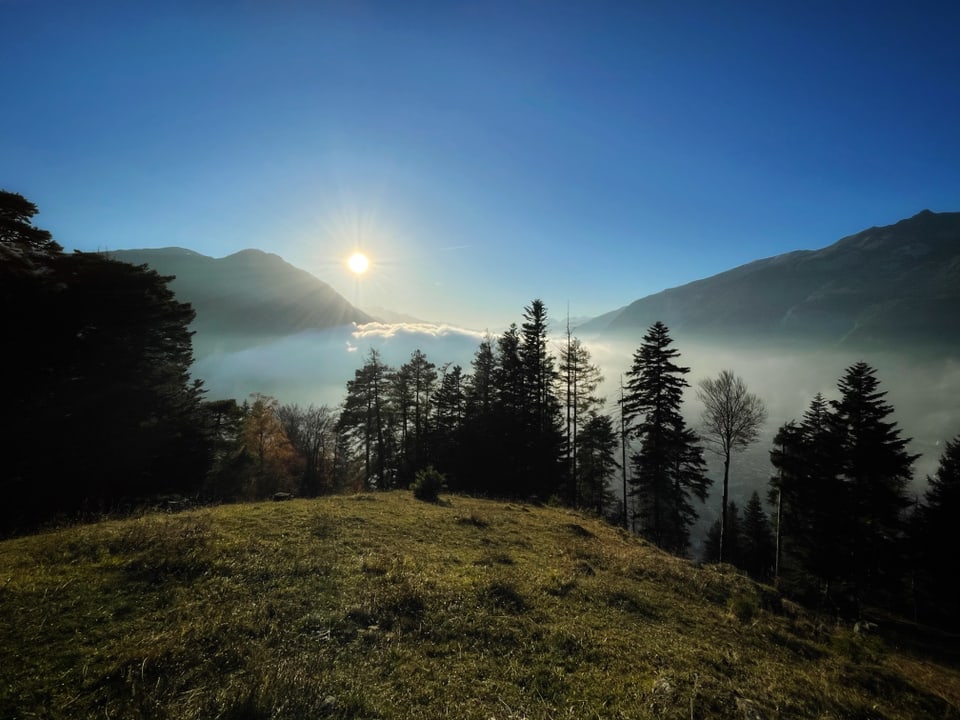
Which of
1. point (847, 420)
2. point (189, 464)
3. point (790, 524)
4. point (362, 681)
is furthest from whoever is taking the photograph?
point (790, 524)

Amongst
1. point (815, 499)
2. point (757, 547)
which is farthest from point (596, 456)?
point (757, 547)

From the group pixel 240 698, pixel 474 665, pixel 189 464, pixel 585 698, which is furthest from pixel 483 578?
pixel 189 464

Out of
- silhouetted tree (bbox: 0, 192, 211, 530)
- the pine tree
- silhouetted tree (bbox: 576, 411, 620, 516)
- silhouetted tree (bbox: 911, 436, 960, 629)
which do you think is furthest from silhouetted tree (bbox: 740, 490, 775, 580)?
silhouetted tree (bbox: 0, 192, 211, 530)

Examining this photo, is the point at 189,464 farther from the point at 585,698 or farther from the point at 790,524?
the point at 790,524

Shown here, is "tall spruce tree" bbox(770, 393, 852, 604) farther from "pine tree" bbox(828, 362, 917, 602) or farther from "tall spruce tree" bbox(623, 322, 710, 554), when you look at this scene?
"tall spruce tree" bbox(623, 322, 710, 554)

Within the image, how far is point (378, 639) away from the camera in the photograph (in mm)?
6637

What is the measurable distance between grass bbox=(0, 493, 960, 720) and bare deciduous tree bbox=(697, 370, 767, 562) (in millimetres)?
18665

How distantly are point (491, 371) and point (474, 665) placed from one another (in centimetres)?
3466

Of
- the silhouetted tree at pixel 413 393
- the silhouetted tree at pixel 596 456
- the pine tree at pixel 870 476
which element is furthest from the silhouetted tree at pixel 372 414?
the pine tree at pixel 870 476

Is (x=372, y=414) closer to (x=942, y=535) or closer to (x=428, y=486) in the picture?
(x=428, y=486)

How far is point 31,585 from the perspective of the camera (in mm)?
6922

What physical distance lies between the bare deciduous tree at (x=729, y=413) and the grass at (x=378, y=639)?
1867cm

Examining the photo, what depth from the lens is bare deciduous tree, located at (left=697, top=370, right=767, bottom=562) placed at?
28.4 metres

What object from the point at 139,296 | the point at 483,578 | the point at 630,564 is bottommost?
the point at 630,564
